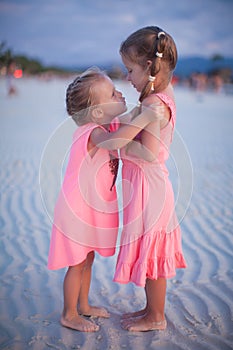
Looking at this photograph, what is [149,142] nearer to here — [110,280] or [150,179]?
[150,179]

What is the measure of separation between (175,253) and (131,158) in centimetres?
73

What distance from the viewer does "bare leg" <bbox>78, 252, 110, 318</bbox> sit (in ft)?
9.05

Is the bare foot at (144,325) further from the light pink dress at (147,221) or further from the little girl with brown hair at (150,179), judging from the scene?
the light pink dress at (147,221)

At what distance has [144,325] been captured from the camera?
8.92ft

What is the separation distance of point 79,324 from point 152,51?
6.08 ft

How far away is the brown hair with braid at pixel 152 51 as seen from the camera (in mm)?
2242

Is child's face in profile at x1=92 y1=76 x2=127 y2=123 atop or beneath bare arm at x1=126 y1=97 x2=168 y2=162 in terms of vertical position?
atop

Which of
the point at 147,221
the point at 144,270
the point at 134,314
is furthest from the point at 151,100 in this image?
the point at 134,314

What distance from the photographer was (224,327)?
2.81 metres

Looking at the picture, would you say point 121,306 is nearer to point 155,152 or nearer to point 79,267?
point 79,267

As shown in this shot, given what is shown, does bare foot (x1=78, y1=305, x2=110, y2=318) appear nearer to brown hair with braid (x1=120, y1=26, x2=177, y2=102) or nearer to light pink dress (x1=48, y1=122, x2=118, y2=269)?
light pink dress (x1=48, y1=122, x2=118, y2=269)

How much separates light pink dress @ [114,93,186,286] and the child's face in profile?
254mm

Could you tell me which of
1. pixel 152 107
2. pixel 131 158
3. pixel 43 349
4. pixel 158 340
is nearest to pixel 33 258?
pixel 43 349

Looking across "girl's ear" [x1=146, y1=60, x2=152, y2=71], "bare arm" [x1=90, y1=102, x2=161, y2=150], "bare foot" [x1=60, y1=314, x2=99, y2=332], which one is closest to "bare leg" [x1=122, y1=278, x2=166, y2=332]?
"bare foot" [x1=60, y1=314, x2=99, y2=332]
